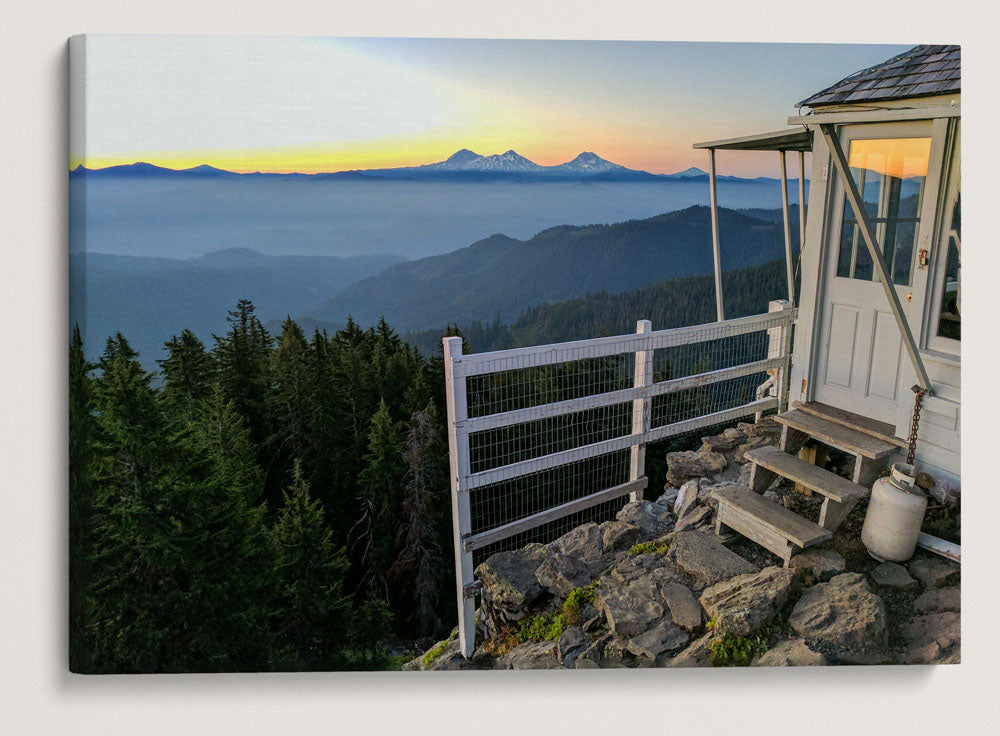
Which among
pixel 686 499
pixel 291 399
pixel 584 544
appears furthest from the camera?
pixel 291 399

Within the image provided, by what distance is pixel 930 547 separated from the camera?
2.93m

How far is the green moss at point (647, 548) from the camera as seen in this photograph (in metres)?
3.14

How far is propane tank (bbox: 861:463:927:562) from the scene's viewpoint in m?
2.81

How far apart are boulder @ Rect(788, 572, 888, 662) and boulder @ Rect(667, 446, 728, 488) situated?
106 centimetres

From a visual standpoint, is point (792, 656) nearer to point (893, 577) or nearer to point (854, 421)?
point (893, 577)

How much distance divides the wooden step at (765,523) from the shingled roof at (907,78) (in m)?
1.88

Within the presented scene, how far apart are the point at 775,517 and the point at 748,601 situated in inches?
17.2

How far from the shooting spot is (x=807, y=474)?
3049 mm

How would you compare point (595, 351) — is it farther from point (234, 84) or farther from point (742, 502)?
point (234, 84)

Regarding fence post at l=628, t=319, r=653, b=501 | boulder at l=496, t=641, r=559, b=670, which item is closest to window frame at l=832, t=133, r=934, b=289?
fence post at l=628, t=319, r=653, b=501

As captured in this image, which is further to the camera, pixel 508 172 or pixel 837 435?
pixel 508 172

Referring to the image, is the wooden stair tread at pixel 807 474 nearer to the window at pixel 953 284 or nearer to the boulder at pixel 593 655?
the window at pixel 953 284

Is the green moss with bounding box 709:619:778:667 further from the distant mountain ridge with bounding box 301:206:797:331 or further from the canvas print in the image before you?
the distant mountain ridge with bounding box 301:206:797:331

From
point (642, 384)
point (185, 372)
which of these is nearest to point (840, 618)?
point (642, 384)
